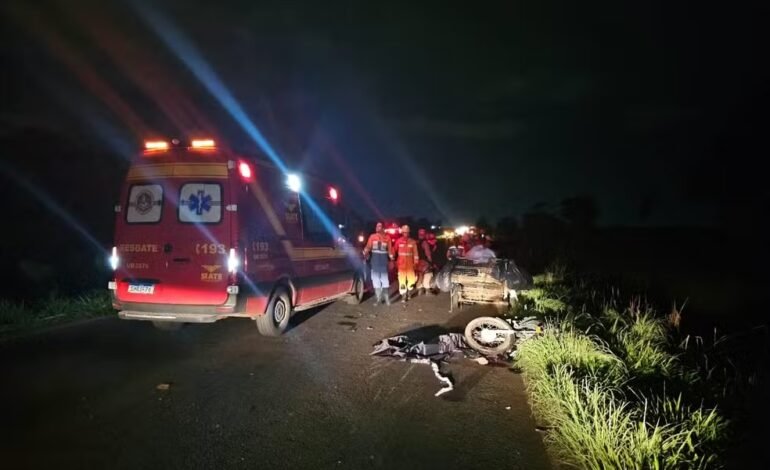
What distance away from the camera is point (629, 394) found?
411cm

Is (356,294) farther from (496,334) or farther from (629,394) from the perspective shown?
(629,394)

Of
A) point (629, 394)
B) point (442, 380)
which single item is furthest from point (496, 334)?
point (629, 394)

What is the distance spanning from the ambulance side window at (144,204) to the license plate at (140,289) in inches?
33.3

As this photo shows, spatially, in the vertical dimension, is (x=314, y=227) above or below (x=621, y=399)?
above

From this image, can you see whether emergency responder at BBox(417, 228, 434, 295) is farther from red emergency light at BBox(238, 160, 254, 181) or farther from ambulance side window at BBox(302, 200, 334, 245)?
red emergency light at BBox(238, 160, 254, 181)

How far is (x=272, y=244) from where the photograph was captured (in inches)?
266

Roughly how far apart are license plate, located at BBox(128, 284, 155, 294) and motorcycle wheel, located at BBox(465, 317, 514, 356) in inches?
164

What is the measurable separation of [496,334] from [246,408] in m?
3.24

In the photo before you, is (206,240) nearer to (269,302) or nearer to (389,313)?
(269,302)

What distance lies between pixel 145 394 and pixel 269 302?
2.37m

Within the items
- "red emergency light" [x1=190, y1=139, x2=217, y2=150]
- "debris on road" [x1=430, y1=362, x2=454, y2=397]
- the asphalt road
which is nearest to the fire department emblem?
"red emergency light" [x1=190, y1=139, x2=217, y2=150]

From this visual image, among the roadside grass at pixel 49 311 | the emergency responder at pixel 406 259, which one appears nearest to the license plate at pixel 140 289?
the roadside grass at pixel 49 311

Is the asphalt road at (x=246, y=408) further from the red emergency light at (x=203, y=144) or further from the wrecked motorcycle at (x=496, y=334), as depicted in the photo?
the red emergency light at (x=203, y=144)

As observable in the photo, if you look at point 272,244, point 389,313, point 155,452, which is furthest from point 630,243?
point 155,452
